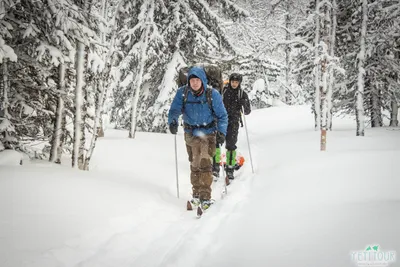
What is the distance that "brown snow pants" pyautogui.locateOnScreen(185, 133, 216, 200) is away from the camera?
5406 millimetres

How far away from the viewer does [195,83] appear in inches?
199

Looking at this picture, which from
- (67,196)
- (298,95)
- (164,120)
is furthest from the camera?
(298,95)

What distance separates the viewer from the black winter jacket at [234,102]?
7.80 m

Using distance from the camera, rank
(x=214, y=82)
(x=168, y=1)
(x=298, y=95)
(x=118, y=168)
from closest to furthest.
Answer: (x=214, y=82)
(x=118, y=168)
(x=168, y=1)
(x=298, y=95)

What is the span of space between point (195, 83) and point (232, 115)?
2.94 meters

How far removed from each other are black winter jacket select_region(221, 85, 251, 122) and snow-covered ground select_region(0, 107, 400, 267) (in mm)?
2003

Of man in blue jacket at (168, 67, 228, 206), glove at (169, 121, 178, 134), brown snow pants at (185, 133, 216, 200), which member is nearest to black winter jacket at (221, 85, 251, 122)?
man in blue jacket at (168, 67, 228, 206)

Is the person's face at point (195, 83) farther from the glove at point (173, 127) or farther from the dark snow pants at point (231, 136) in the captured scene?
the dark snow pants at point (231, 136)

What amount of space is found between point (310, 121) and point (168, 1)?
50.1ft

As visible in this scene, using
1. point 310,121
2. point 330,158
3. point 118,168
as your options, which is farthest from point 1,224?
point 310,121

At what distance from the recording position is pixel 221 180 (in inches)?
301

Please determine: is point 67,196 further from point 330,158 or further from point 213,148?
point 330,158

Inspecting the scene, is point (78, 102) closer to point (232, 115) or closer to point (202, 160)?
point (202, 160)

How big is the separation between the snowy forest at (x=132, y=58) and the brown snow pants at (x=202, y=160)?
2.66 meters
